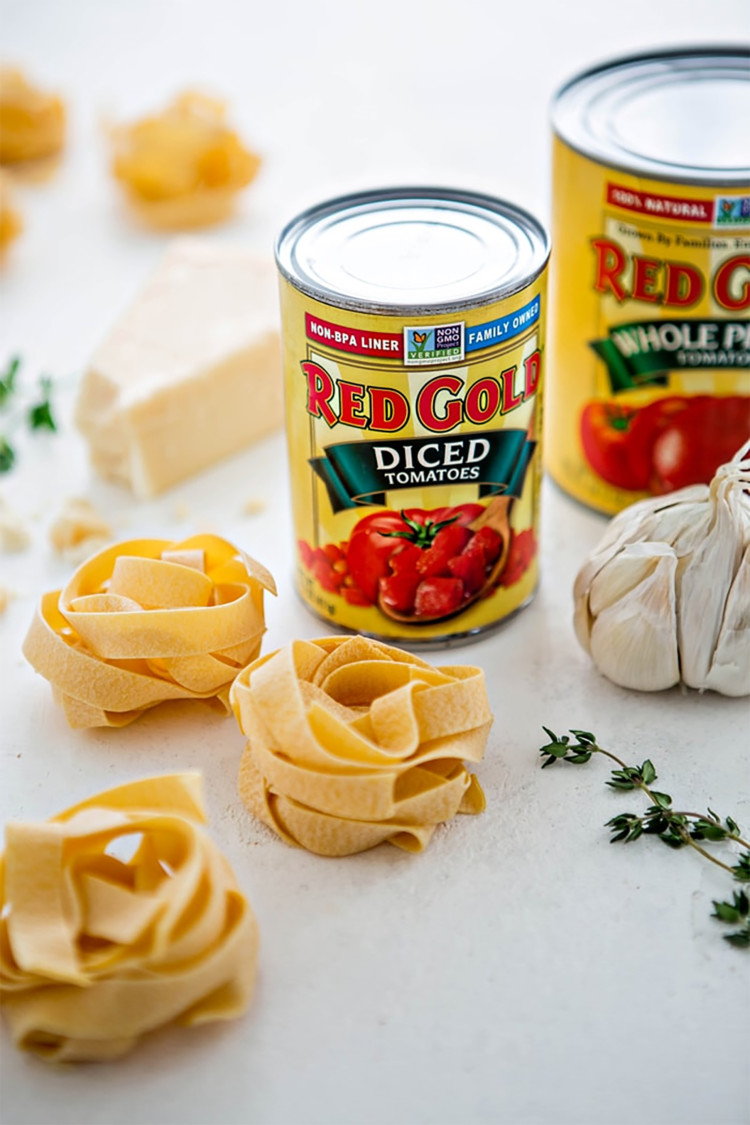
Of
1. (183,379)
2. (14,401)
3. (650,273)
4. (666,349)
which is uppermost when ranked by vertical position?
(650,273)

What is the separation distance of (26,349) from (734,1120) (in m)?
1.69

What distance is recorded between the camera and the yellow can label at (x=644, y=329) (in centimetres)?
164

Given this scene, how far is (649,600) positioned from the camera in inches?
60.3

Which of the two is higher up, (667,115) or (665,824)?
(667,115)

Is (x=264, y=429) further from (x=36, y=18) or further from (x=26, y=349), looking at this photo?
(x=36, y=18)

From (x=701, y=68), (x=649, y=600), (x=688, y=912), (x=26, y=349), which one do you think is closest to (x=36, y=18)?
(x=26, y=349)

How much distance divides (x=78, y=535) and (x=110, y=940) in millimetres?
769

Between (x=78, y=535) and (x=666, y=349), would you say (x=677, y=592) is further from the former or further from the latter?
(x=78, y=535)

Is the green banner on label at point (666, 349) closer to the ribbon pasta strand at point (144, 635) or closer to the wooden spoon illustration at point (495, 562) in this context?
the wooden spoon illustration at point (495, 562)

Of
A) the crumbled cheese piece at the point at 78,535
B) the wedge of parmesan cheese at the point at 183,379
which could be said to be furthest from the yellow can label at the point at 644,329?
the crumbled cheese piece at the point at 78,535

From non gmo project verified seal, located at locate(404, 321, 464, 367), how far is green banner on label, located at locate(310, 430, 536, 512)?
10cm

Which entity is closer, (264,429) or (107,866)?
(107,866)

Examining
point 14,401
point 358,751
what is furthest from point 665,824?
point 14,401

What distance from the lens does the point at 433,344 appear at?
1.46 meters
